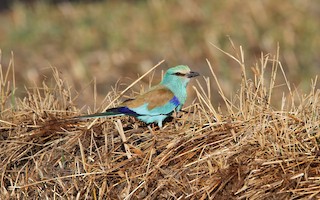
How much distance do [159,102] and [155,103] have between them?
27 mm

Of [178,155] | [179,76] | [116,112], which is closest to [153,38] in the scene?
[179,76]

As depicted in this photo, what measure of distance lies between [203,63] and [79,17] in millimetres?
3227

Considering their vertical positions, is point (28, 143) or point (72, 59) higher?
point (28, 143)

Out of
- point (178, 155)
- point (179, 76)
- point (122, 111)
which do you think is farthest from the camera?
point (179, 76)

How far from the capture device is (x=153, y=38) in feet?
42.2

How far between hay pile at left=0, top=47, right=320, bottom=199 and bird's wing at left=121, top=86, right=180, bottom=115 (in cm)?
13

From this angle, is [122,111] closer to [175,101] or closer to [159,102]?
[159,102]

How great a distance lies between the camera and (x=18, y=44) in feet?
42.5

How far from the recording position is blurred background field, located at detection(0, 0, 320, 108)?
11.5m

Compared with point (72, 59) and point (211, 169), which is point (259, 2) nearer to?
point (72, 59)

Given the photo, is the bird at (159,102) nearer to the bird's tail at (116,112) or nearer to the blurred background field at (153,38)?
the bird's tail at (116,112)

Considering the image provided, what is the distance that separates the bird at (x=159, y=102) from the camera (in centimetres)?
571

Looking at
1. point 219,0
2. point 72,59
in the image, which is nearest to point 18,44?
point 72,59

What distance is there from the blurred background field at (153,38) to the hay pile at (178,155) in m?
4.27
